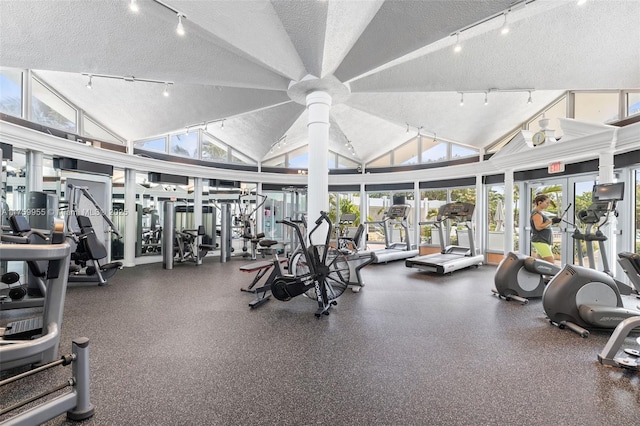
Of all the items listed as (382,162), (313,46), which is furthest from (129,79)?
(382,162)

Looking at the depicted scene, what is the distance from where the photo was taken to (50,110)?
589cm

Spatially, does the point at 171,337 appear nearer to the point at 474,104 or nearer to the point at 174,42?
the point at 174,42

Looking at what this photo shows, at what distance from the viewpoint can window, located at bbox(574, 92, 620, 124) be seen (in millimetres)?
5621

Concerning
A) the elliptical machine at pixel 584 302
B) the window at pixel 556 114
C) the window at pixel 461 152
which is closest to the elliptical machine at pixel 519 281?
the elliptical machine at pixel 584 302

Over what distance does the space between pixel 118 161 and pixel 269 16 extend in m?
5.22

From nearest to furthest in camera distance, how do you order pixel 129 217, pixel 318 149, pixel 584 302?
pixel 584 302
pixel 318 149
pixel 129 217

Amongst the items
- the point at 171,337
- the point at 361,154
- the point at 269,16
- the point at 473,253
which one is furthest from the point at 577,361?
the point at 361,154

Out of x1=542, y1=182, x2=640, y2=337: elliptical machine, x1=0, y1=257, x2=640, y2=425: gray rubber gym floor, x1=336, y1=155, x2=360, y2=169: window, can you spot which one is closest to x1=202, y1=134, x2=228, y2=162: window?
x1=336, y1=155, x2=360, y2=169: window

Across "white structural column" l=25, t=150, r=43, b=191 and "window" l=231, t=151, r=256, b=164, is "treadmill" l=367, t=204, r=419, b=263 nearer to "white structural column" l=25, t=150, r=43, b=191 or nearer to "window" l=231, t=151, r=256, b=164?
"window" l=231, t=151, r=256, b=164

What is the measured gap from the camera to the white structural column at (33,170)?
5.43 m

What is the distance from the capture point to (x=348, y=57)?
14.6 feet

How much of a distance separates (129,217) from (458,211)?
736 centimetres

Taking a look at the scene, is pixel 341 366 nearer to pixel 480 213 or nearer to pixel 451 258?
pixel 451 258

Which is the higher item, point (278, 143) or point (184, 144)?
point (278, 143)
